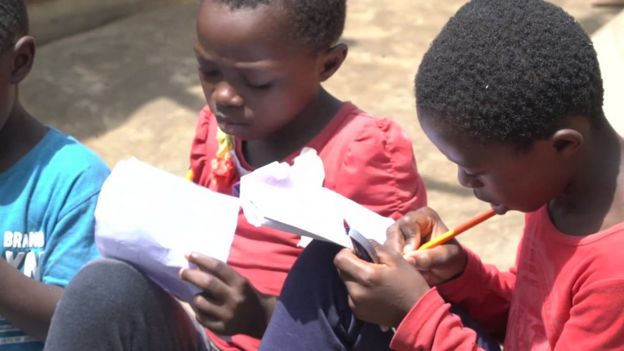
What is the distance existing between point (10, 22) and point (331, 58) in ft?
1.82

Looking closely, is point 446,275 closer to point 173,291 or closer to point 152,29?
point 173,291

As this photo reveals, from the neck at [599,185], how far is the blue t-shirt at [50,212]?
84 cm

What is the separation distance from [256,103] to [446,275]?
0.44 meters

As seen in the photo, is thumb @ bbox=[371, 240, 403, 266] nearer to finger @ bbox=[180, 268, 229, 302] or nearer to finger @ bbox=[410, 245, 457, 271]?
finger @ bbox=[410, 245, 457, 271]

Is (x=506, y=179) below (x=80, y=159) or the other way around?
the other way around

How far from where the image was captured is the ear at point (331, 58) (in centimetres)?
202

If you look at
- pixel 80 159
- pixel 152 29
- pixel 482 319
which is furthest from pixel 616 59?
pixel 152 29

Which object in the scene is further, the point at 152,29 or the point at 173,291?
the point at 152,29

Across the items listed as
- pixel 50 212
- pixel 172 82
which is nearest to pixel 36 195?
pixel 50 212

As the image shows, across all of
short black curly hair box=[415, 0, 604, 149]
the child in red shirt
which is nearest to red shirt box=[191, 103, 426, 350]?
the child in red shirt

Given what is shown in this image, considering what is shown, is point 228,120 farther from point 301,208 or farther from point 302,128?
point 301,208

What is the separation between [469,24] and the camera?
1.55 meters

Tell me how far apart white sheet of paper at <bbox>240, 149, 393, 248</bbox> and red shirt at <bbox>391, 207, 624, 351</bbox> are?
0.53 ft

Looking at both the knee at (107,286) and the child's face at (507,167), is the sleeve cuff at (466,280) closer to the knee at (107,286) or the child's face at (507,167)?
the child's face at (507,167)
